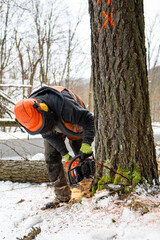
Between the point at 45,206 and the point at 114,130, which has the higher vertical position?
the point at 114,130

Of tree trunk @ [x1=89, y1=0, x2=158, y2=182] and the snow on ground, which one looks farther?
tree trunk @ [x1=89, y1=0, x2=158, y2=182]

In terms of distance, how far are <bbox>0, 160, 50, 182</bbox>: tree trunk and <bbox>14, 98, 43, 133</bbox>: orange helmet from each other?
4.28 feet

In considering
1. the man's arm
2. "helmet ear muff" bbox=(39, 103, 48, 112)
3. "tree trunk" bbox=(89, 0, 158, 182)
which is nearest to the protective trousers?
the man's arm

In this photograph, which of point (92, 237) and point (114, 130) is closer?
point (92, 237)

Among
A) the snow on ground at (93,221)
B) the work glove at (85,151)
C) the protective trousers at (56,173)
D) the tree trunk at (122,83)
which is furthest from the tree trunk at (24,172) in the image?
the tree trunk at (122,83)

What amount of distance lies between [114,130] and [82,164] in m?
0.58

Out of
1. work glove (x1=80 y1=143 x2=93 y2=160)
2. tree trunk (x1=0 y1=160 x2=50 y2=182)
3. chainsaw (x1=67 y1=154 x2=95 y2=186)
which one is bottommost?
tree trunk (x1=0 y1=160 x2=50 y2=182)

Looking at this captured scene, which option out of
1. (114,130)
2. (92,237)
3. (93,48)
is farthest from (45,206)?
(93,48)

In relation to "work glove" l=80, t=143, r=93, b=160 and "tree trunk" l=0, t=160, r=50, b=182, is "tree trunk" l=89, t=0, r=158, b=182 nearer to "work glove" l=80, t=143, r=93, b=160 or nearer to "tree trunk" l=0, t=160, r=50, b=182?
"work glove" l=80, t=143, r=93, b=160

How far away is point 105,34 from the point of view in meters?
1.51

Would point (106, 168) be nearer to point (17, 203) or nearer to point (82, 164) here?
point (82, 164)

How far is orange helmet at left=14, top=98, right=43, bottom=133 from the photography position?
172cm

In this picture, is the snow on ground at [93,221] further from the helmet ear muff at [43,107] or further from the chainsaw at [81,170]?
the helmet ear muff at [43,107]

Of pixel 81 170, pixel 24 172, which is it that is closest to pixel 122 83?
pixel 81 170
